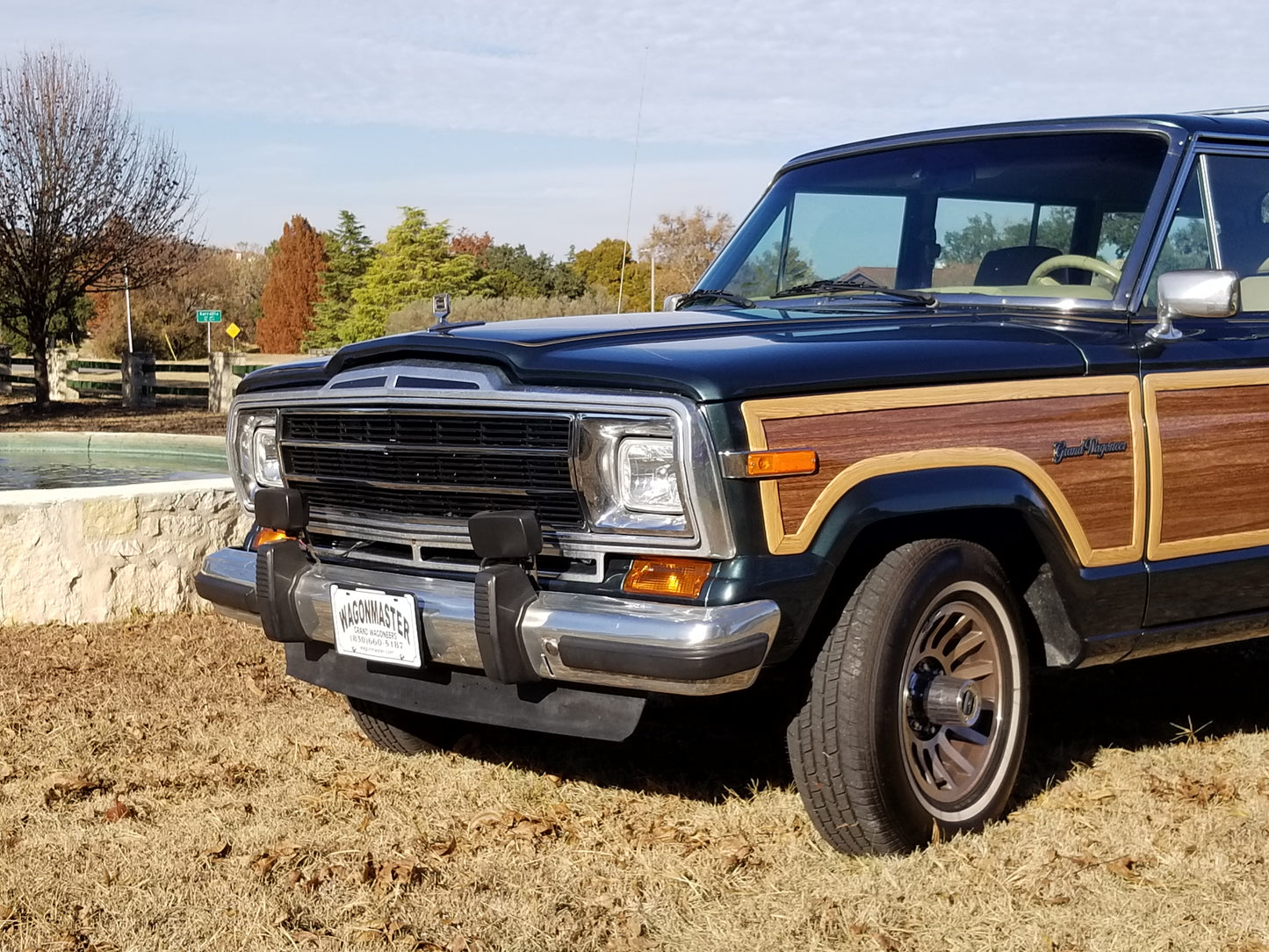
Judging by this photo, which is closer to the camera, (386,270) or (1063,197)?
(1063,197)

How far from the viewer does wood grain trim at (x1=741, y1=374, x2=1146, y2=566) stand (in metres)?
3.30

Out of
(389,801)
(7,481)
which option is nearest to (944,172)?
(389,801)

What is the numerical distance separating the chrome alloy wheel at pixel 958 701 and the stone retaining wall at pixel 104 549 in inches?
146

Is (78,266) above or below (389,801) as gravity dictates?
above

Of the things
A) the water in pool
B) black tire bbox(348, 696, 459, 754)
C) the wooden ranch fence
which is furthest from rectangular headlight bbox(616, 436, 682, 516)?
the wooden ranch fence

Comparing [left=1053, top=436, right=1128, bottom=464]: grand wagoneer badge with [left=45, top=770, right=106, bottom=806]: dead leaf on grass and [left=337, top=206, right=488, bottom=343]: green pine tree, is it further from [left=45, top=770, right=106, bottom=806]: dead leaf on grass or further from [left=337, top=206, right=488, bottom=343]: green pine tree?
[left=337, top=206, right=488, bottom=343]: green pine tree

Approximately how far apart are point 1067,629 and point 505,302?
1226 inches

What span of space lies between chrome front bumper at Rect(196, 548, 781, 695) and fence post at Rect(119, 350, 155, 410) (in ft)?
81.1

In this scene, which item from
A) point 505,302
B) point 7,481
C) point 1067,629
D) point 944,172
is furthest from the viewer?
point 505,302

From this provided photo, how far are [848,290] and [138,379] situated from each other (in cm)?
2453

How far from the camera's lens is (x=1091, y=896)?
3504 millimetres

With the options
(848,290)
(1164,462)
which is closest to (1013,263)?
(848,290)

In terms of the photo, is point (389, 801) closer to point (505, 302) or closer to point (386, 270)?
point (505, 302)

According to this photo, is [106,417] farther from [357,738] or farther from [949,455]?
[949,455]
